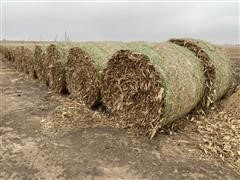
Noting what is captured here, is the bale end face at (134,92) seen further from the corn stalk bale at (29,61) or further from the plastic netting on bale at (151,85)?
the corn stalk bale at (29,61)

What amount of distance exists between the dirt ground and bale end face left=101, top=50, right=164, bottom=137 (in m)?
0.29

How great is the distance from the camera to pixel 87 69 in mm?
7898

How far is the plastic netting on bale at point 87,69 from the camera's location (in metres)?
7.63

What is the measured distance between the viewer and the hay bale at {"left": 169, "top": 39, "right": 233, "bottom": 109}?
6965mm

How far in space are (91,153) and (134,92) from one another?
1475 mm

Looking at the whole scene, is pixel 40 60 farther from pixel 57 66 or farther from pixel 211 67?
pixel 211 67

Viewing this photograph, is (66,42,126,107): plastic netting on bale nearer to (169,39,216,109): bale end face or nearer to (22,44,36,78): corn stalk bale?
(169,39,216,109): bale end face

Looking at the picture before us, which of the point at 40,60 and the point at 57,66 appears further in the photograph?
the point at 40,60

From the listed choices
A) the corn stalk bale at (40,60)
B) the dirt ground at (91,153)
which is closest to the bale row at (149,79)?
the dirt ground at (91,153)

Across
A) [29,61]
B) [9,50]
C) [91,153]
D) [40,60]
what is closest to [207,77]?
[91,153]

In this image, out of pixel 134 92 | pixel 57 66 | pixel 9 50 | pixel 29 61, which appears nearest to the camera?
pixel 134 92

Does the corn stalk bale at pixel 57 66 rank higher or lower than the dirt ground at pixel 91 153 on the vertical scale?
higher

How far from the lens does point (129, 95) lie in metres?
6.24

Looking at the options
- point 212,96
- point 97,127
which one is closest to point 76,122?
point 97,127
